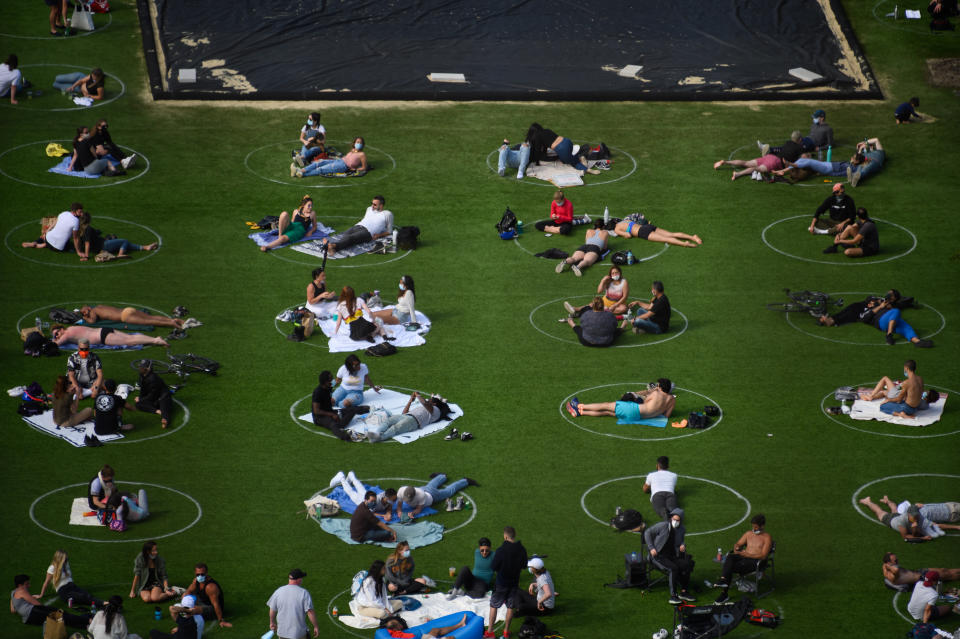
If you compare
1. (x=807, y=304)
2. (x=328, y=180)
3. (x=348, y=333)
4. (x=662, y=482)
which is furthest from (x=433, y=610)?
(x=328, y=180)

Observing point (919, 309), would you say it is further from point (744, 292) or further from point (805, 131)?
point (805, 131)

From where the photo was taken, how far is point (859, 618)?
2441cm

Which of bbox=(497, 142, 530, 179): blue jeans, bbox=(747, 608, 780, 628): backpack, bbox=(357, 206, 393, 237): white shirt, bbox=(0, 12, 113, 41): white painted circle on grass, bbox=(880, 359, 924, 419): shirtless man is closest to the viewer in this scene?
bbox=(747, 608, 780, 628): backpack

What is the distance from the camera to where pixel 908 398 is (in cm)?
3039

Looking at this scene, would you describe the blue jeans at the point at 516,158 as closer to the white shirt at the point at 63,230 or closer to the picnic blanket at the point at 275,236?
the picnic blanket at the point at 275,236

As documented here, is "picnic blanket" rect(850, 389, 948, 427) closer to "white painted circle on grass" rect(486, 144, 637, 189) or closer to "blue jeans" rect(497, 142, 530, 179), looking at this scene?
"white painted circle on grass" rect(486, 144, 637, 189)

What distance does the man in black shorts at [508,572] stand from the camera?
24328mm

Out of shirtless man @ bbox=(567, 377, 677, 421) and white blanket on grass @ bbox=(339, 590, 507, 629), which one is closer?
white blanket on grass @ bbox=(339, 590, 507, 629)

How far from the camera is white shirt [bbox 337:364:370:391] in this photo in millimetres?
30656

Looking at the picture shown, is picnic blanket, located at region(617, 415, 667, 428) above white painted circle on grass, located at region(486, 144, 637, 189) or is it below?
below

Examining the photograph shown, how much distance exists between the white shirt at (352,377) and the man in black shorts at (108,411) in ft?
15.0

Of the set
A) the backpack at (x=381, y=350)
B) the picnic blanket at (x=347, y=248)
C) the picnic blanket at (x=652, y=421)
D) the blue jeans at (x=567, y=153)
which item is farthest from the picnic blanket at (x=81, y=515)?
the blue jeans at (x=567, y=153)

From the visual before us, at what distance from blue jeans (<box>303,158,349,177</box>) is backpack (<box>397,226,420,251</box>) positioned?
4.68 m

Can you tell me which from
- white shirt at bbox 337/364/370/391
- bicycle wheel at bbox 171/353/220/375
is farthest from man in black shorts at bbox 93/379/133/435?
white shirt at bbox 337/364/370/391
